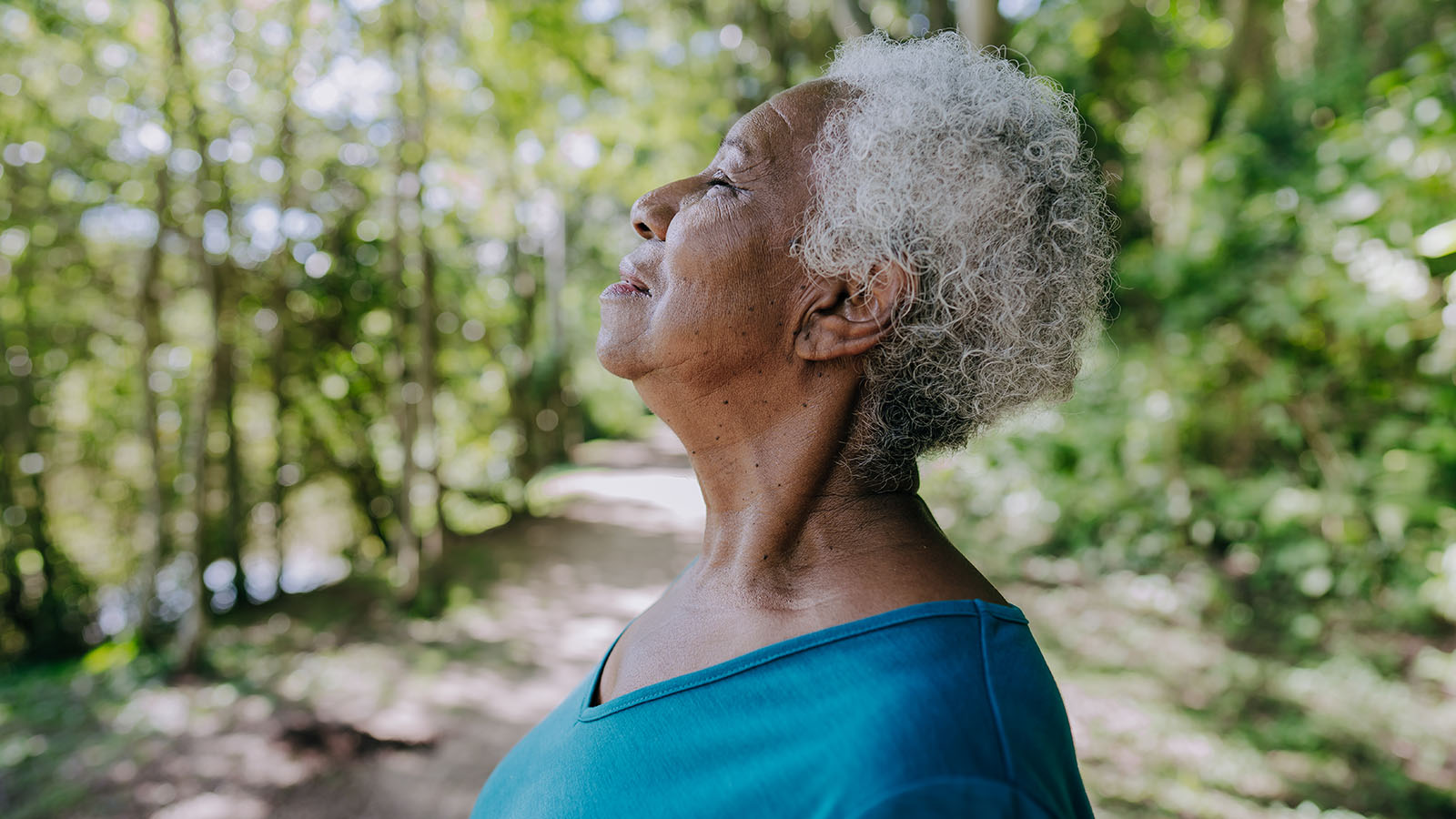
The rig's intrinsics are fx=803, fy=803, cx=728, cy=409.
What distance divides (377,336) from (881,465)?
8.32 metres

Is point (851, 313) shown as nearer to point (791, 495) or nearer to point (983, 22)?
point (791, 495)

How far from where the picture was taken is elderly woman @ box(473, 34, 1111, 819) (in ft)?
3.31

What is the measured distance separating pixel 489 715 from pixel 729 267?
16.7 feet

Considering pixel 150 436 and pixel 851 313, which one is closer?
pixel 851 313

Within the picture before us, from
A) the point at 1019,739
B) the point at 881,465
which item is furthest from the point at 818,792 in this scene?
the point at 881,465

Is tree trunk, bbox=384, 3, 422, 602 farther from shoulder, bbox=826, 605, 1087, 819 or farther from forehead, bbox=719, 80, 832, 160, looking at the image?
shoulder, bbox=826, 605, 1087, 819

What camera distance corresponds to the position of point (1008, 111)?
1159 mm

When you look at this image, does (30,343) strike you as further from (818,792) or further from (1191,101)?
(1191,101)

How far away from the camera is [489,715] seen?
215 inches

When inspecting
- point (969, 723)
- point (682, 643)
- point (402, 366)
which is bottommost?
point (402, 366)

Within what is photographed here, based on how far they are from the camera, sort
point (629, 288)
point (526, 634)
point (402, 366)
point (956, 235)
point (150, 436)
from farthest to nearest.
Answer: point (402, 366)
point (526, 634)
point (150, 436)
point (629, 288)
point (956, 235)

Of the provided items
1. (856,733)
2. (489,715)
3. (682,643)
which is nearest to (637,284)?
(682,643)

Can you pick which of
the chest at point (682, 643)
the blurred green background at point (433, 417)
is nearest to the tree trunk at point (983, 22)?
the blurred green background at point (433, 417)

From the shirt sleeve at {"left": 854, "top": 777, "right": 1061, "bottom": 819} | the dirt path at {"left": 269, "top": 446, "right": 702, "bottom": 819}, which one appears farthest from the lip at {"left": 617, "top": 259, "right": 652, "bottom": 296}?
the dirt path at {"left": 269, "top": 446, "right": 702, "bottom": 819}
